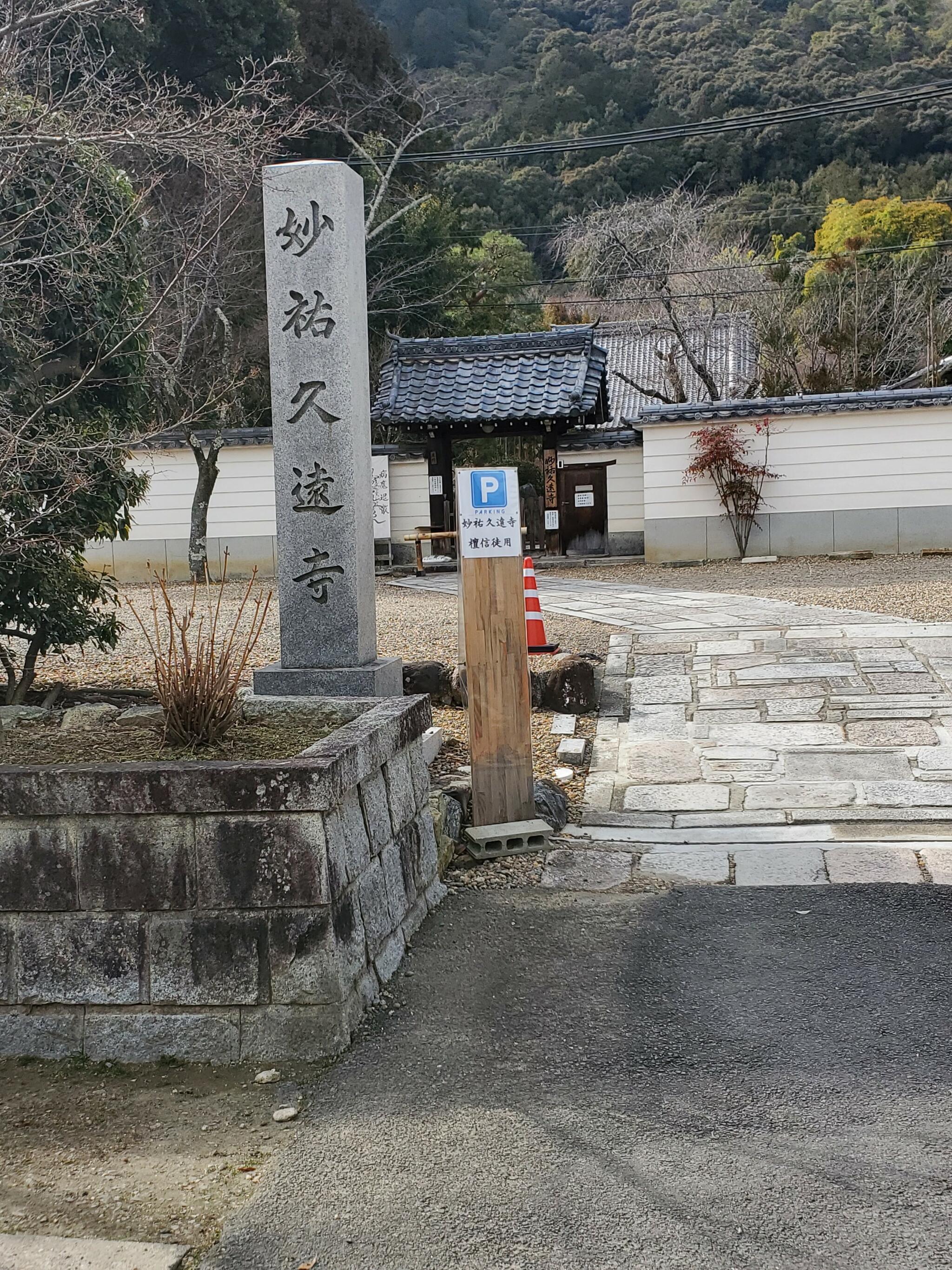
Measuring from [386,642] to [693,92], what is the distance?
35.6 meters

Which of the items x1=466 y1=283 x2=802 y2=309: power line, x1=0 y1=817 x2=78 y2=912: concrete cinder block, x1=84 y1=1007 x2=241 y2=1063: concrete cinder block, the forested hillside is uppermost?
the forested hillside

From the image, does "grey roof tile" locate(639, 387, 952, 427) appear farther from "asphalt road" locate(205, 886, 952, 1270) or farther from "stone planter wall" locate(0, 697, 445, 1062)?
"stone planter wall" locate(0, 697, 445, 1062)

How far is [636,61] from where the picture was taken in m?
41.2

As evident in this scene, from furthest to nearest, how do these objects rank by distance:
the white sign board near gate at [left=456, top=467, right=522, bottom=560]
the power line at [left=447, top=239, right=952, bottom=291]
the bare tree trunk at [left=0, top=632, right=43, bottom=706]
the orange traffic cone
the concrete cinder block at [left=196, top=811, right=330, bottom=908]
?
the power line at [left=447, top=239, right=952, bottom=291], the orange traffic cone, the bare tree trunk at [left=0, top=632, right=43, bottom=706], the white sign board near gate at [left=456, top=467, right=522, bottom=560], the concrete cinder block at [left=196, top=811, right=330, bottom=908]

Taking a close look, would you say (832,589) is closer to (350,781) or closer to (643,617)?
(643,617)

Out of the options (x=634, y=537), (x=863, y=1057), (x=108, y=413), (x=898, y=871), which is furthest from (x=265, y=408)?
(x=863, y=1057)

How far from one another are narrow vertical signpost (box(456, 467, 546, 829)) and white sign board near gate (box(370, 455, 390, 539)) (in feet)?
48.1

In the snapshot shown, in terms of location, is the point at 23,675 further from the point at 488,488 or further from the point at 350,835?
the point at 350,835

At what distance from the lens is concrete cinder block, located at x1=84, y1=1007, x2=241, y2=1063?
11.3 ft

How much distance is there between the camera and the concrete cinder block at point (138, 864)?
3.43 m

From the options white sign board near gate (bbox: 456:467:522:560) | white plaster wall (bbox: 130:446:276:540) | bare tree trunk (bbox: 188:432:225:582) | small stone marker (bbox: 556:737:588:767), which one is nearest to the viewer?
white sign board near gate (bbox: 456:467:522:560)

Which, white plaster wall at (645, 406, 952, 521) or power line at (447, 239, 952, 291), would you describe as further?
power line at (447, 239, 952, 291)

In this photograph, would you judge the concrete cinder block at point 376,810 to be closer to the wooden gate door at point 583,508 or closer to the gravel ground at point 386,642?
the gravel ground at point 386,642

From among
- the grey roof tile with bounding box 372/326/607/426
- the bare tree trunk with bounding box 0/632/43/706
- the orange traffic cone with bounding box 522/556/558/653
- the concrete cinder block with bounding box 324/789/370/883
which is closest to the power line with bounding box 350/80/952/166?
the grey roof tile with bounding box 372/326/607/426
